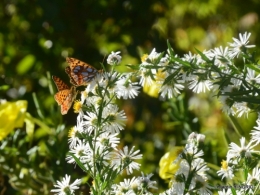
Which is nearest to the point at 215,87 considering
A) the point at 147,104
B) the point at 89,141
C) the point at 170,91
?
the point at 170,91

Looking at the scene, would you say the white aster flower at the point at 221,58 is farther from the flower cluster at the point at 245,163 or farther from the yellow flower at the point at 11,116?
the yellow flower at the point at 11,116

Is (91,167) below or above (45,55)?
Result: below

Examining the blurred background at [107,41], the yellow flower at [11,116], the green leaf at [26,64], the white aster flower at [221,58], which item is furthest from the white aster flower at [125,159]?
the green leaf at [26,64]

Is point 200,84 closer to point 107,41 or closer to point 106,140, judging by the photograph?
point 106,140

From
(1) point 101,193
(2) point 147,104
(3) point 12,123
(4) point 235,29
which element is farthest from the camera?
(4) point 235,29

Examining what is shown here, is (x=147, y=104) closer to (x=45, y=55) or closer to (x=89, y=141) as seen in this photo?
(x=45, y=55)

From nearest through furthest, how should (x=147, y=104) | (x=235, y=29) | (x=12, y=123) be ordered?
(x=12, y=123)
(x=147, y=104)
(x=235, y=29)
